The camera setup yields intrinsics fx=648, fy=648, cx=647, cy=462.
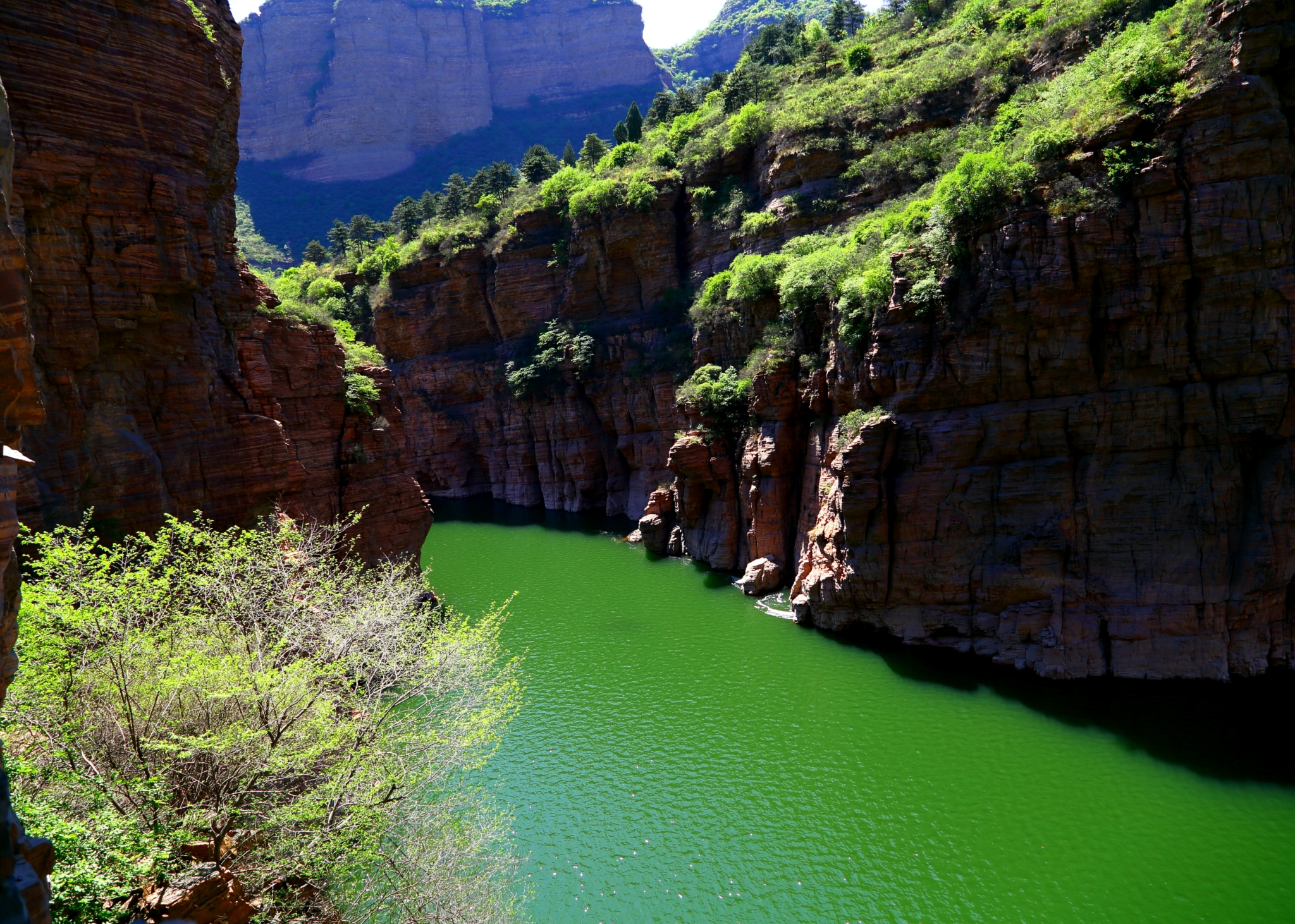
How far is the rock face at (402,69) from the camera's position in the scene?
317ft

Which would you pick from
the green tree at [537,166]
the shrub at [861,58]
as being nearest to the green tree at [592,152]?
the green tree at [537,166]

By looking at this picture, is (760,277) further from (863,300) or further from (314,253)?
(314,253)

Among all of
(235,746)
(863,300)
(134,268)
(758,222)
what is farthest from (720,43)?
(235,746)

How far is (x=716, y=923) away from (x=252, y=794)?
7803 mm

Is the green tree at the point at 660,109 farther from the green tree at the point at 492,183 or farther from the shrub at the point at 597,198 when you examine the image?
the shrub at the point at 597,198

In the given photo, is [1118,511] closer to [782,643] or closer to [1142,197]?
[1142,197]

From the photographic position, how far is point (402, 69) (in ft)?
333

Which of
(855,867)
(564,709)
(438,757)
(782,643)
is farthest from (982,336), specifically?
(438,757)

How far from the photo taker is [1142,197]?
54.5ft

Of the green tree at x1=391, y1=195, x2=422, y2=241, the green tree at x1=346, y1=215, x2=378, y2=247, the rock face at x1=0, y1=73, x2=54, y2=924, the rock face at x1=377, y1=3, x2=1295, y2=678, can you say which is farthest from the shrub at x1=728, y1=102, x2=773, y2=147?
the rock face at x1=0, y1=73, x2=54, y2=924

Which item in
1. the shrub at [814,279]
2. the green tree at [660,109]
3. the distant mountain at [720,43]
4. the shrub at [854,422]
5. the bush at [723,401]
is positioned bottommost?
the shrub at [854,422]

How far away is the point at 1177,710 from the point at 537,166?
4965 cm

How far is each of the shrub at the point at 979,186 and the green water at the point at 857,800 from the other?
1308cm

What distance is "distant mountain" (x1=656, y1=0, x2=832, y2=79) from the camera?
11919cm
